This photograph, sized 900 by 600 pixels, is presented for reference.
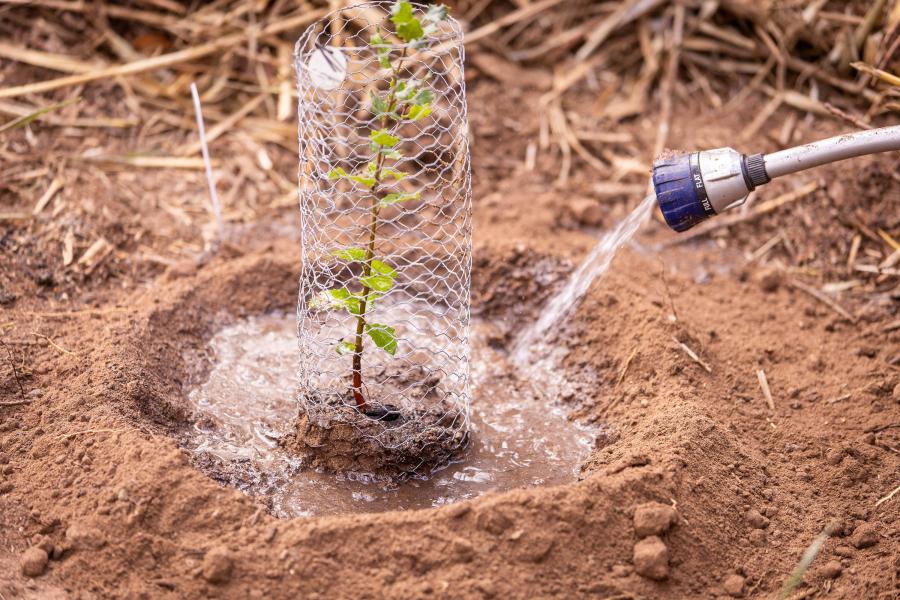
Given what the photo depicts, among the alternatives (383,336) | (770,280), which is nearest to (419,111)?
(383,336)

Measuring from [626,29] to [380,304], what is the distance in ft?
7.59

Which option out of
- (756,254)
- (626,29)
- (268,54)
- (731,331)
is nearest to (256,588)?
(731,331)

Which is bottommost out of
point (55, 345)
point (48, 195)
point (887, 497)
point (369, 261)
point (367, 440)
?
point (887, 497)

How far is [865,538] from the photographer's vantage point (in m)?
2.57

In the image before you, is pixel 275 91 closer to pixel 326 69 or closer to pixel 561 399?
pixel 326 69

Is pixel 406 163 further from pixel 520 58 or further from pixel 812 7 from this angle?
pixel 812 7

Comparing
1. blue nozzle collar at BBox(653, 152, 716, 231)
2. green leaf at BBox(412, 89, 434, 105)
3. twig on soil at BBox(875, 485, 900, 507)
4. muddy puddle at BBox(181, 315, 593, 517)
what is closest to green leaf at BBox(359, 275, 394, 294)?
green leaf at BBox(412, 89, 434, 105)

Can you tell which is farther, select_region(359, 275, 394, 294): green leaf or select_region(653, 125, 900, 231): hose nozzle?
select_region(359, 275, 394, 294): green leaf

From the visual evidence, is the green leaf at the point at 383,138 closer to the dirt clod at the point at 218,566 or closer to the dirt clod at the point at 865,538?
the dirt clod at the point at 218,566

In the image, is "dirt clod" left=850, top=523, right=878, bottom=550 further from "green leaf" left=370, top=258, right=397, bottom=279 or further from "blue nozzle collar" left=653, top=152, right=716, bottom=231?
"green leaf" left=370, top=258, right=397, bottom=279

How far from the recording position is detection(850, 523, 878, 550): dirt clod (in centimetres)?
257

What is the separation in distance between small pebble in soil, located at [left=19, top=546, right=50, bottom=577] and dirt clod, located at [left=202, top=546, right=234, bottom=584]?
0.41 m

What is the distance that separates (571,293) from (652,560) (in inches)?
54.0

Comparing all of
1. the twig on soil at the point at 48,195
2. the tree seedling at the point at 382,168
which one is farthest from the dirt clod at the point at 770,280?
the twig on soil at the point at 48,195
